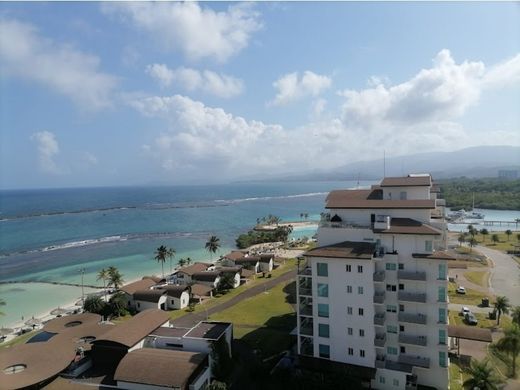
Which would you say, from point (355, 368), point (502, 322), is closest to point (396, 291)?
point (355, 368)

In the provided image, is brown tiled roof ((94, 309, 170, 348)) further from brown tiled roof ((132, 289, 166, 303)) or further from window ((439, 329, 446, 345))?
window ((439, 329, 446, 345))

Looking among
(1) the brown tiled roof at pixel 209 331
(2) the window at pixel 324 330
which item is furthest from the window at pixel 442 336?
(1) the brown tiled roof at pixel 209 331

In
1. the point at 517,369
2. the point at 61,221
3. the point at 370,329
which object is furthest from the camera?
the point at 61,221

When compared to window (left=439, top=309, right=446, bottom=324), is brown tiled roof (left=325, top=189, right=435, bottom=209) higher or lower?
higher

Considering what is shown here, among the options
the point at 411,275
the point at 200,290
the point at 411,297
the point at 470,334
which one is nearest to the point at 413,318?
the point at 411,297

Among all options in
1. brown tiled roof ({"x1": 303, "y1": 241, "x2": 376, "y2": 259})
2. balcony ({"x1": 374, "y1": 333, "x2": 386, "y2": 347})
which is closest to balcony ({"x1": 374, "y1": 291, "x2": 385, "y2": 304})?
balcony ({"x1": 374, "y1": 333, "x2": 386, "y2": 347})

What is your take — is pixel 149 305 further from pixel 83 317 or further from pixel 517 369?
pixel 517 369
